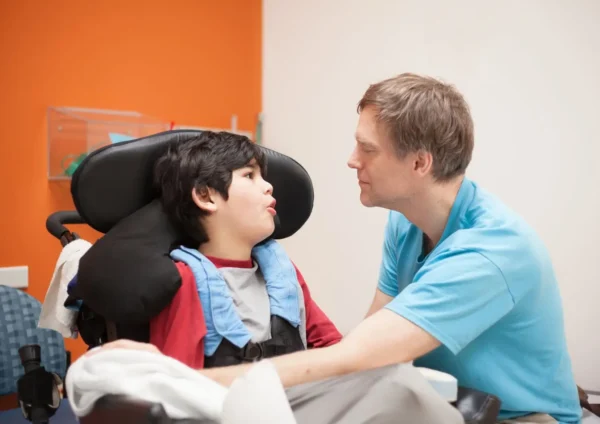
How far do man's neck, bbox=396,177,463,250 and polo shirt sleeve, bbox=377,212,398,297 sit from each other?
0.65 ft

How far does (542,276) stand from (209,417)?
76 centimetres

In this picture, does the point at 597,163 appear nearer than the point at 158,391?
No

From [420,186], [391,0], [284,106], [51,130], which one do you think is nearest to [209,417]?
[420,186]

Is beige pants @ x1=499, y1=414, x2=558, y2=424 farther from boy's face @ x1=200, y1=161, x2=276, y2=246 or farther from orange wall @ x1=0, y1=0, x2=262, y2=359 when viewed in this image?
orange wall @ x1=0, y1=0, x2=262, y2=359

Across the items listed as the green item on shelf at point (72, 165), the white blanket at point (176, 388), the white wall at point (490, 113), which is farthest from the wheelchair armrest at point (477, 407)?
the green item on shelf at point (72, 165)

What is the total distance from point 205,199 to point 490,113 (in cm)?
137

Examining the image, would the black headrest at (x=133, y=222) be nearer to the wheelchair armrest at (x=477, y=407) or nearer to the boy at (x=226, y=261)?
the boy at (x=226, y=261)

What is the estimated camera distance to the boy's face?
50.2 inches

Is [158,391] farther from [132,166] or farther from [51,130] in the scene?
[51,130]

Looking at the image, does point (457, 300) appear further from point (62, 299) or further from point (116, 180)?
point (62, 299)

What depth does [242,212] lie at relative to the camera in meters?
1.28

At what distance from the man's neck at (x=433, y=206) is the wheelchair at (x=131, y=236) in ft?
0.85

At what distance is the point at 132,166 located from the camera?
130cm

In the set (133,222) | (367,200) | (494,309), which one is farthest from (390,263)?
(133,222)
